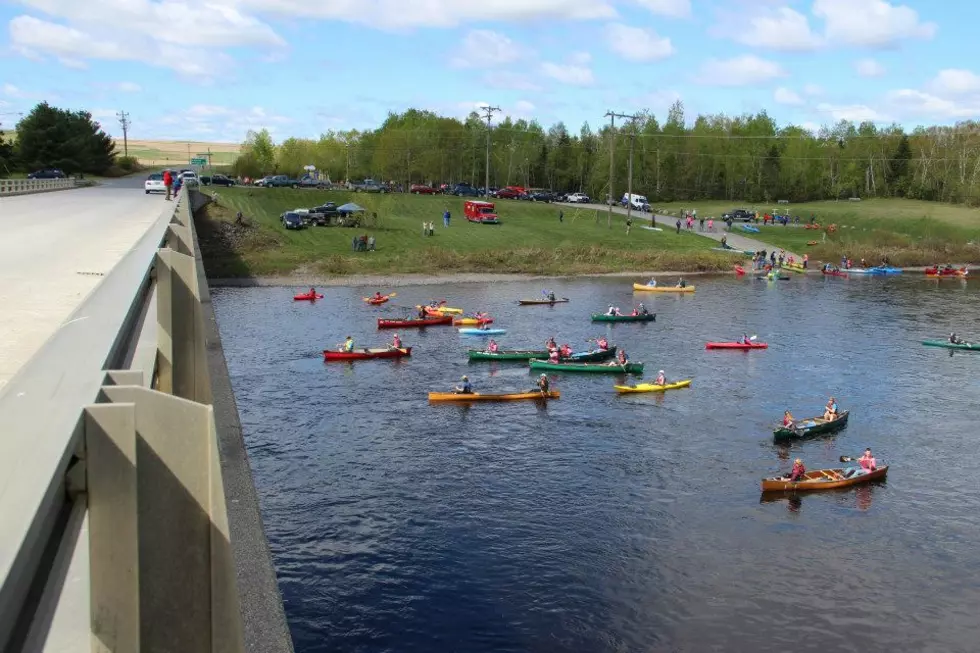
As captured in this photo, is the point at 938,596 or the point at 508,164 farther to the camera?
the point at 508,164

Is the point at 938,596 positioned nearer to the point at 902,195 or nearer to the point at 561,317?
the point at 561,317

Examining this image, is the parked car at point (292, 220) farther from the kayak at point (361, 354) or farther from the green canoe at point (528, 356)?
the green canoe at point (528, 356)

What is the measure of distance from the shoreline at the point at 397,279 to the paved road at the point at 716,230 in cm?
1506

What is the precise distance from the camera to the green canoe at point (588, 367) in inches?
2018

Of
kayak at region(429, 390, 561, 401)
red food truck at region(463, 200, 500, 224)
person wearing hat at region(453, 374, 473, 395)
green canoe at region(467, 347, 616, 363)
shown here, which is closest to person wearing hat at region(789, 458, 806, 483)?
kayak at region(429, 390, 561, 401)

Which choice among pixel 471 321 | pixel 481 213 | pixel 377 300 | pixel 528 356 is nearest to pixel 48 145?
pixel 481 213

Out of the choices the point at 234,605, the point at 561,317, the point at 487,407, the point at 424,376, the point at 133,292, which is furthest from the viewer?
the point at 561,317

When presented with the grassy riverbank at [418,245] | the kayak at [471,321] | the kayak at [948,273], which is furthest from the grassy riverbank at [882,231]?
the kayak at [471,321]

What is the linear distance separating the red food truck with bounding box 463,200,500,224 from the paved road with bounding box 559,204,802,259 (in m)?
16.9

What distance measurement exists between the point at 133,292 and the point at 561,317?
60.5 metres

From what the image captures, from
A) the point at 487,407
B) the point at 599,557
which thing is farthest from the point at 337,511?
the point at 487,407

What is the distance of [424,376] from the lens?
4947cm

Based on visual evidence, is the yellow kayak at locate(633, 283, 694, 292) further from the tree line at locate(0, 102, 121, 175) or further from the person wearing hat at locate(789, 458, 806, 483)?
the tree line at locate(0, 102, 121, 175)

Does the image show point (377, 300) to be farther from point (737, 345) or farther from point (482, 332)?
point (737, 345)
